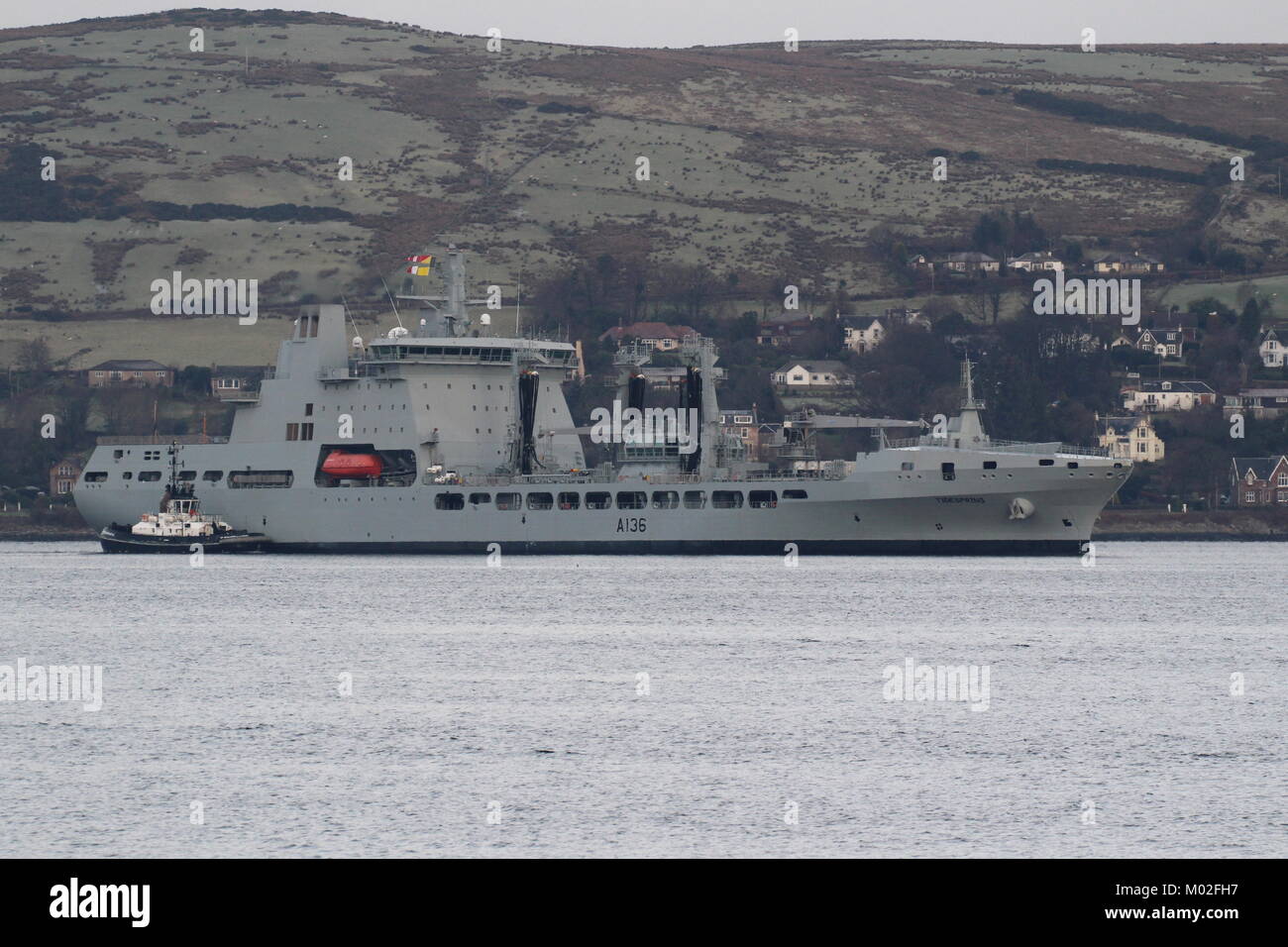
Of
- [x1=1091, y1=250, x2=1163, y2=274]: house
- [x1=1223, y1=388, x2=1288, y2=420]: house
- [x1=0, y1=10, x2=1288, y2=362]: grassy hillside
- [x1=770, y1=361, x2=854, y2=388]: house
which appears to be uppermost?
[x1=0, y1=10, x2=1288, y2=362]: grassy hillside

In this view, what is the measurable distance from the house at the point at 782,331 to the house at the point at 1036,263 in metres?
24.5

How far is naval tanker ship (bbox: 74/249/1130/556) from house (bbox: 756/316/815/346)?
7012 cm

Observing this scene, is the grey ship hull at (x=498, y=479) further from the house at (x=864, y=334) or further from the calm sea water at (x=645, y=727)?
the house at (x=864, y=334)

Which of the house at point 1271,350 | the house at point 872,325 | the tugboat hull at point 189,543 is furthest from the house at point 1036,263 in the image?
the tugboat hull at point 189,543

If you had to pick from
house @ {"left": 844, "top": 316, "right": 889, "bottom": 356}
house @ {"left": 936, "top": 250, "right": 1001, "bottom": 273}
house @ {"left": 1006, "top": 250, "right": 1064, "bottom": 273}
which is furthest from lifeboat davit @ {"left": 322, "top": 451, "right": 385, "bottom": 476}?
house @ {"left": 1006, "top": 250, "right": 1064, "bottom": 273}

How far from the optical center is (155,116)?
19650 cm

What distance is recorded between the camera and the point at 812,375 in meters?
140

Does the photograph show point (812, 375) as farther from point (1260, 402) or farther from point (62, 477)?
point (62, 477)

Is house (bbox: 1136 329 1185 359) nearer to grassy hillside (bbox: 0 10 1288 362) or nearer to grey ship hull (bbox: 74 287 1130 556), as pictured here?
grassy hillside (bbox: 0 10 1288 362)

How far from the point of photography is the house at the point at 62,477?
373ft

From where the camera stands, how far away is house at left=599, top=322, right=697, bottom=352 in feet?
481

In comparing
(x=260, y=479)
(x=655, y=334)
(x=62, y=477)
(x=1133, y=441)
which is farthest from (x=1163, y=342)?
(x=260, y=479)
